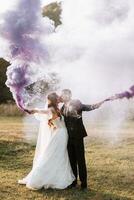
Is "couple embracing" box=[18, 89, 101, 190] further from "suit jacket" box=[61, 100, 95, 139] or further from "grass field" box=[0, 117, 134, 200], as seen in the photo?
"grass field" box=[0, 117, 134, 200]

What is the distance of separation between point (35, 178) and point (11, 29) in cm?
364

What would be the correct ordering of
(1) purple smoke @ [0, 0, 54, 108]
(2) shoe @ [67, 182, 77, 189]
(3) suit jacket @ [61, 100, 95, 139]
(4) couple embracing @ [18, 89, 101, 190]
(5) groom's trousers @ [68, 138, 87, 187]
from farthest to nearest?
(1) purple smoke @ [0, 0, 54, 108] < (2) shoe @ [67, 182, 77, 189] < (4) couple embracing @ [18, 89, 101, 190] < (5) groom's trousers @ [68, 138, 87, 187] < (3) suit jacket @ [61, 100, 95, 139]

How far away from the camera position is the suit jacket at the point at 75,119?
11.6 metres

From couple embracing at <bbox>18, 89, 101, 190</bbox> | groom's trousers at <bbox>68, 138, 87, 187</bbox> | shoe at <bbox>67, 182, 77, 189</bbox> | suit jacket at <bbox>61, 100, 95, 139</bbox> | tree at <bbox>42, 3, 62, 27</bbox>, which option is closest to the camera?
suit jacket at <bbox>61, 100, 95, 139</bbox>

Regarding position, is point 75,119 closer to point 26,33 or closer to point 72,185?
point 72,185

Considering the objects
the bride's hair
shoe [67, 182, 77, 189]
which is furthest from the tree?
shoe [67, 182, 77, 189]

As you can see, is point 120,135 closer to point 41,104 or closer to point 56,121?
point 41,104

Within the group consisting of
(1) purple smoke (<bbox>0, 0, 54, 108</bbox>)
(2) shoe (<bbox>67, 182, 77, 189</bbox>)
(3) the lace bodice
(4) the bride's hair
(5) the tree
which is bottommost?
(2) shoe (<bbox>67, 182, 77, 189</bbox>)

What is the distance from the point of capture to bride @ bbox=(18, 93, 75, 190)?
11969 millimetres

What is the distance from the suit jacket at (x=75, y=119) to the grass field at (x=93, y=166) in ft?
3.85

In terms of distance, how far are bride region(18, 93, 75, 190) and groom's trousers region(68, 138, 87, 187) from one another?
0.10 m

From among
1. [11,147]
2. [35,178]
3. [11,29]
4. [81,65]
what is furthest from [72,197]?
[11,147]

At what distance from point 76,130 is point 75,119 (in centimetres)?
22

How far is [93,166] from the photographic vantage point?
1512 centimetres
